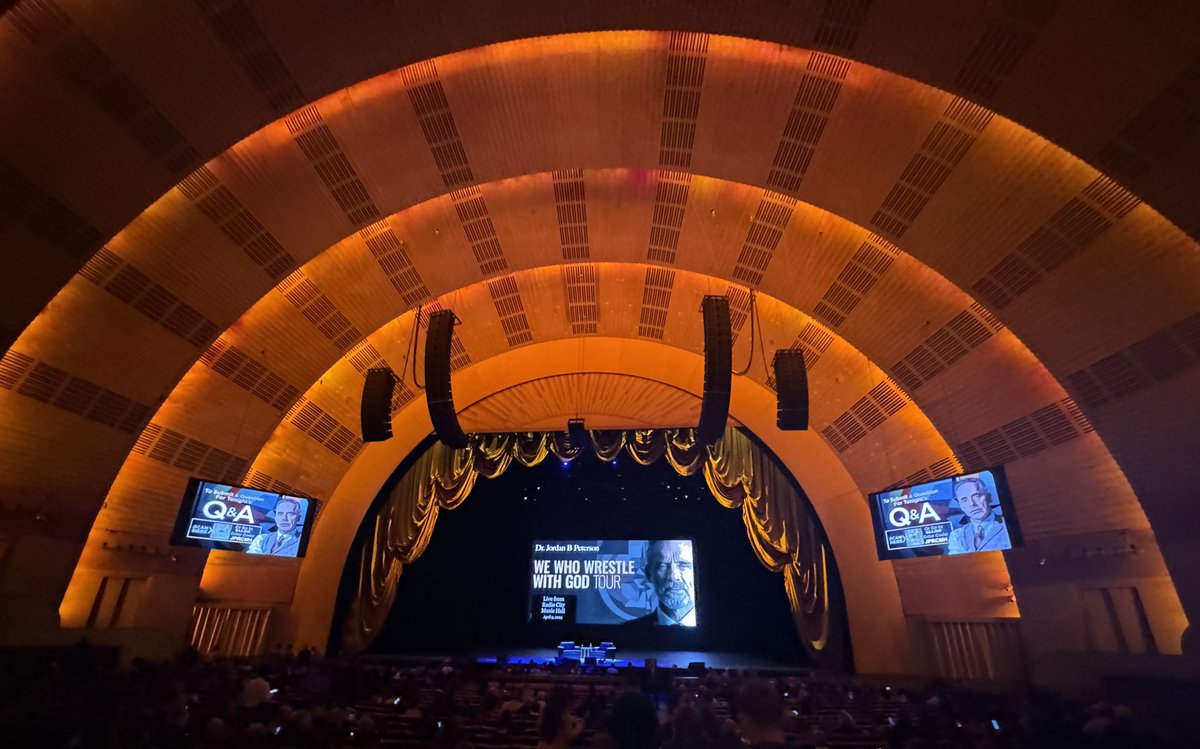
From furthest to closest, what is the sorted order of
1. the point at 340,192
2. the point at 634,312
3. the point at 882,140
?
the point at 634,312 < the point at 340,192 < the point at 882,140

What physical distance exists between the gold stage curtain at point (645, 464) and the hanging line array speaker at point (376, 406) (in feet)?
20.0

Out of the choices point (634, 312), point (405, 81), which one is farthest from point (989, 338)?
point (405, 81)

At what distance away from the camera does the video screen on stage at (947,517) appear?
9.05 metres

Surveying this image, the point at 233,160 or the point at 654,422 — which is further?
the point at 654,422

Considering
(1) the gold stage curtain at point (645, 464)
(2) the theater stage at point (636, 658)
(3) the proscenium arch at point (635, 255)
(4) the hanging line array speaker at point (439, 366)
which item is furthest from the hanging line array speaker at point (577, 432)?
(4) the hanging line array speaker at point (439, 366)

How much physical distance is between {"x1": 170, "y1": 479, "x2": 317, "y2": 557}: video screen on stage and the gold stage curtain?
417 cm

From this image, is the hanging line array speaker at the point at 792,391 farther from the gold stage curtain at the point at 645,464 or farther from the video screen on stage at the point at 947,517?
the gold stage curtain at the point at 645,464

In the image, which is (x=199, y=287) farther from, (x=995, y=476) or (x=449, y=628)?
(x=995, y=476)

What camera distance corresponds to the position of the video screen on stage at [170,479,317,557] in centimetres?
1038

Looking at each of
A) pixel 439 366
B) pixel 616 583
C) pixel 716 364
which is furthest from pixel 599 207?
pixel 616 583

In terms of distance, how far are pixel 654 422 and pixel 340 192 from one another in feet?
30.7

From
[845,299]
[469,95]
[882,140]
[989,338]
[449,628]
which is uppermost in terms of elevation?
[469,95]

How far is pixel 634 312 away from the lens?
554 inches

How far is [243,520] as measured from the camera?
11172 mm
